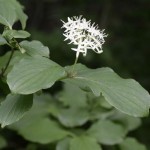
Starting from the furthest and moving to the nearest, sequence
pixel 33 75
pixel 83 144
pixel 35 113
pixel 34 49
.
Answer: pixel 35 113, pixel 83 144, pixel 34 49, pixel 33 75

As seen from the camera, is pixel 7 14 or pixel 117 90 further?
pixel 7 14

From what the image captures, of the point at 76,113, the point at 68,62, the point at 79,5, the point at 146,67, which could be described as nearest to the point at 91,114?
the point at 76,113

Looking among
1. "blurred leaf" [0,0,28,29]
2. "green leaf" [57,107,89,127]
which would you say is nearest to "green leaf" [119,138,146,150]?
"green leaf" [57,107,89,127]

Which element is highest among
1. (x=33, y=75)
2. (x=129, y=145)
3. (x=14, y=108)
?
(x=33, y=75)

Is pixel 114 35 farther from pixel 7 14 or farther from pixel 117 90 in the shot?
pixel 117 90

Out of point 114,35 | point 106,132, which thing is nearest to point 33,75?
point 106,132

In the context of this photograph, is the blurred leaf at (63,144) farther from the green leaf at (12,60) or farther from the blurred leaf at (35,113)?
→ the green leaf at (12,60)

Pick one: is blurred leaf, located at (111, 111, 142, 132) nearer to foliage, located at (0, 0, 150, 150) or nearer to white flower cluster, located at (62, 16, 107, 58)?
foliage, located at (0, 0, 150, 150)
